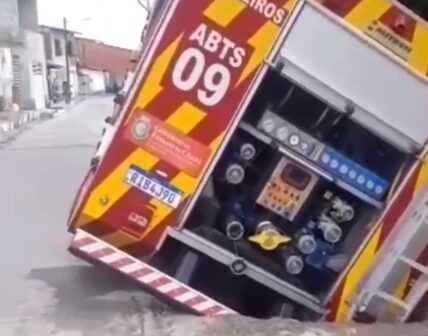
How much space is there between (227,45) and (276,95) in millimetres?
399

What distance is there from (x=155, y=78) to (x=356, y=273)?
61.1 inches

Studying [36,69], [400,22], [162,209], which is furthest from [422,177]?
[36,69]

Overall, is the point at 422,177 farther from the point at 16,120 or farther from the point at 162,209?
the point at 16,120

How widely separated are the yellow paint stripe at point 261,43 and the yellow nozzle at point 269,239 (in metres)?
0.91

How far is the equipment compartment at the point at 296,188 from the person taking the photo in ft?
16.1

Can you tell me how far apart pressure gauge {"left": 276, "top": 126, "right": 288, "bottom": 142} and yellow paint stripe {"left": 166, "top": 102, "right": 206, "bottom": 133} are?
419 millimetres

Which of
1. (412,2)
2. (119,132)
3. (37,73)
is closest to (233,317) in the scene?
(119,132)

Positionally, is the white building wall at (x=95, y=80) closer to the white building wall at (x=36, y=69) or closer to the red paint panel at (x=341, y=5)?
the white building wall at (x=36, y=69)

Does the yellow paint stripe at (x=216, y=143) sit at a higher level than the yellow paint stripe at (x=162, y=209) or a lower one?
higher

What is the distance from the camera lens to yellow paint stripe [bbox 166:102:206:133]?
15.9 ft

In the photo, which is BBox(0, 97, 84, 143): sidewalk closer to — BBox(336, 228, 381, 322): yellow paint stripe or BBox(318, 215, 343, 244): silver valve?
BBox(318, 215, 343, 244): silver valve

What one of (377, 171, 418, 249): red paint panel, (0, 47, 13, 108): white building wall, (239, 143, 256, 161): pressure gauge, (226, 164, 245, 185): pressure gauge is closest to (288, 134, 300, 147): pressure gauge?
(239, 143, 256, 161): pressure gauge

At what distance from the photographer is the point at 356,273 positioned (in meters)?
4.96

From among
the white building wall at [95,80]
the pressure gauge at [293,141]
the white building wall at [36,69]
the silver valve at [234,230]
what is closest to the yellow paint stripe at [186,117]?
the pressure gauge at [293,141]
